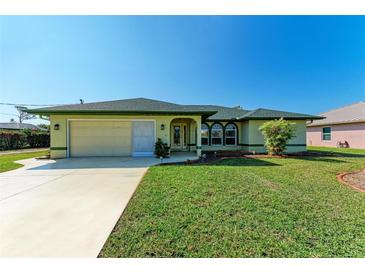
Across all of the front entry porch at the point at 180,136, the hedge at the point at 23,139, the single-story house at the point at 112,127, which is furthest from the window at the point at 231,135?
the hedge at the point at 23,139

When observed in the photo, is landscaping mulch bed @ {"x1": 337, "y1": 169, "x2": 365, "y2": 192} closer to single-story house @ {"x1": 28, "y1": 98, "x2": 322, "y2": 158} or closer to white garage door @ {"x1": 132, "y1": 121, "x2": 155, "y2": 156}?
single-story house @ {"x1": 28, "y1": 98, "x2": 322, "y2": 158}

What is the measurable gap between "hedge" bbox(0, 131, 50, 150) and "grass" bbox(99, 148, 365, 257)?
72.7 ft

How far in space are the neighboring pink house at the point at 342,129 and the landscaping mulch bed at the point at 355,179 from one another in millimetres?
Answer: 14320

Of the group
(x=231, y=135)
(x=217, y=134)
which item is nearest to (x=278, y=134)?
(x=231, y=135)

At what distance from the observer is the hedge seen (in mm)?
18702

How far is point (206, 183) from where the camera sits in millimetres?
5535

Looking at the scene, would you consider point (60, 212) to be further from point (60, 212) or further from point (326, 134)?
point (326, 134)

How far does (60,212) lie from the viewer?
3701 millimetres

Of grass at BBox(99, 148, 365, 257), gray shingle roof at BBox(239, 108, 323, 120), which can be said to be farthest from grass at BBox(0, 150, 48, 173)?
gray shingle roof at BBox(239, 108, 323, 120)

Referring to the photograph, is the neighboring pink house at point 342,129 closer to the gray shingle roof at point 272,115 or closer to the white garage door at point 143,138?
the gray shingle roof at point 272,115

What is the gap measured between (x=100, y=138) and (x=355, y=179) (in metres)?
13.1
